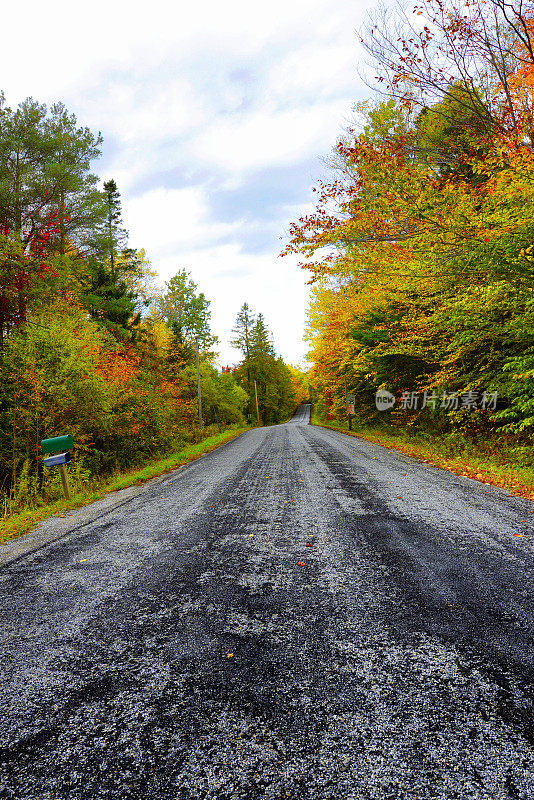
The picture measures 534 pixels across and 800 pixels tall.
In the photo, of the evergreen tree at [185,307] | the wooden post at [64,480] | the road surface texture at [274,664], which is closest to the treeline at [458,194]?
Answer: the road surface texture at [274,664]

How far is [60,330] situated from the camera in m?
9.31

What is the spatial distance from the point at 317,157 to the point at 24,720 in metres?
10.2

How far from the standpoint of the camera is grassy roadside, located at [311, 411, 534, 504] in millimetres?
6190

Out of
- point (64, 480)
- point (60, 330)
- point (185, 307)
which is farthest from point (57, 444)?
point (185, 307)

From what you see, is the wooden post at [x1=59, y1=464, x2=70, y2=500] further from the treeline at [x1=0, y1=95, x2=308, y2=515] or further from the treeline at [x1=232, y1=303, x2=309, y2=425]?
the treeline at [x1=232, y1=303, x2=309, y2=425]

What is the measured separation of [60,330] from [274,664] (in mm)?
9648

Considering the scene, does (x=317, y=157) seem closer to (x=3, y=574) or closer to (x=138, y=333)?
(x=3, y=574)

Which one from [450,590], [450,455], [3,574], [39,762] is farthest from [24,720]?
[450,455]

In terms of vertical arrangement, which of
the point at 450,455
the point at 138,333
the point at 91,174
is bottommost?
the point at 450,455

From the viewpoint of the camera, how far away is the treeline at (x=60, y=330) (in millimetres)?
8016

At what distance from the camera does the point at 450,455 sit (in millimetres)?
9758

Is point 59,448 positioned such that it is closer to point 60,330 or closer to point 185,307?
point 60,330

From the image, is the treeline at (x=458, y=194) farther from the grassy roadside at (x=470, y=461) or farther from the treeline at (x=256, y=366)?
the treeline at (x=256, y=366)

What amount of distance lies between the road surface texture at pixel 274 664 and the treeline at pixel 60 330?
4.64 meters
